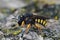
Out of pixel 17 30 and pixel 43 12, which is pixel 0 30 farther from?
pixel 43 12

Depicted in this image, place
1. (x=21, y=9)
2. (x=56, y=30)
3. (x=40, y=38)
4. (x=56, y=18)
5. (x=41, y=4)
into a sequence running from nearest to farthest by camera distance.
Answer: (x=40, y=38) → (x=56, y=30) → (x=56, y=18) → (x=21, y=9) → (x=41, y=4)

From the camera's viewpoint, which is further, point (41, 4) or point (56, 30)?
point (41, 4)

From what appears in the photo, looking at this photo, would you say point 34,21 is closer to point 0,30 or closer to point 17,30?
point 17,30

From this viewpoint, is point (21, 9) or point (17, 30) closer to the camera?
point (17, 30)

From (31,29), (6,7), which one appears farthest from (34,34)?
(6,7)

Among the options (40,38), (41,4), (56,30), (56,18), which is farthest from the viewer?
(41,4)

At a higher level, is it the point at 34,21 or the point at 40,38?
the point at 34,21

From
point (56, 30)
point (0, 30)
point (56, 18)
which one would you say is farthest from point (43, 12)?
point (0, 30)

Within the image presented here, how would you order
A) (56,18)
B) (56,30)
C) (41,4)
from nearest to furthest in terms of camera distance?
(56,30) < (56,18) < (41,4)

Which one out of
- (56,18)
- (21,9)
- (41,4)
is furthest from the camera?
(41,4)
